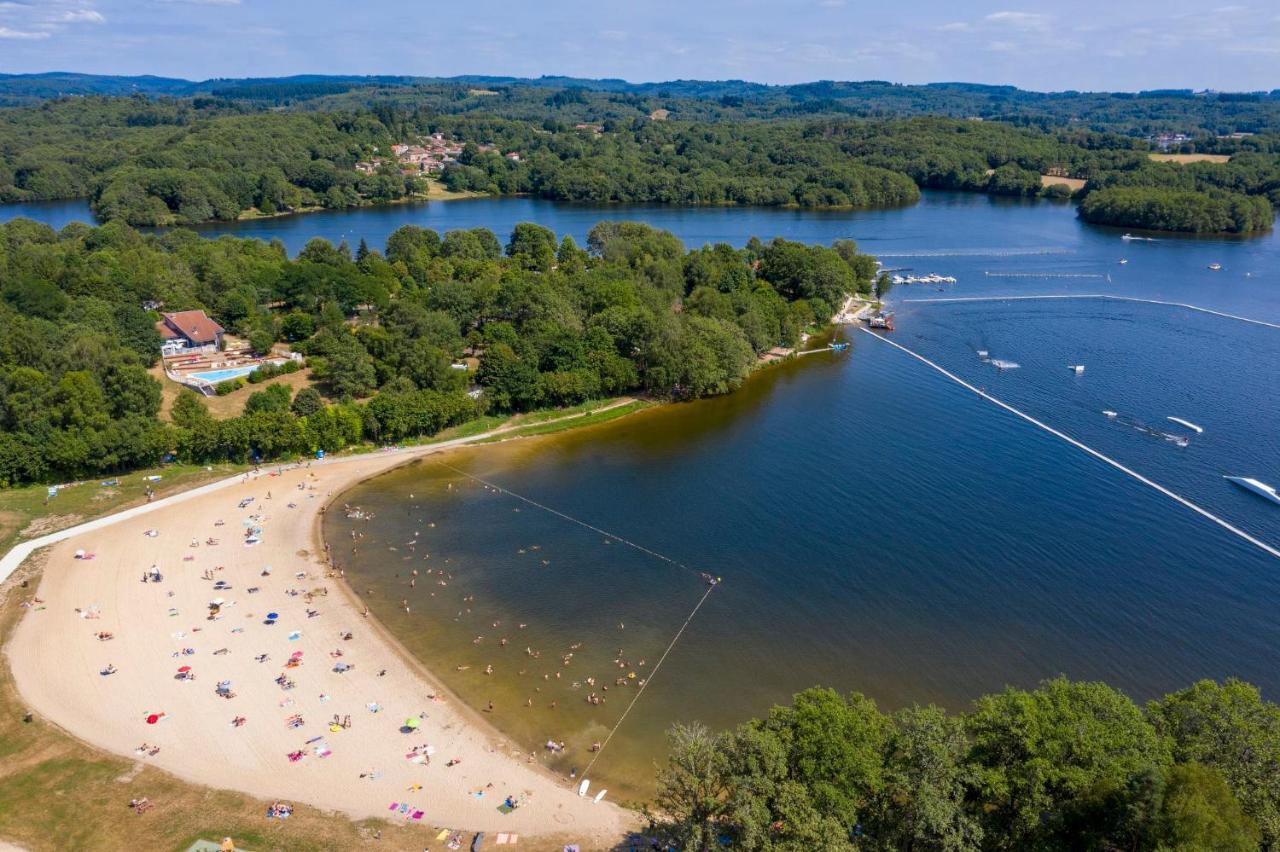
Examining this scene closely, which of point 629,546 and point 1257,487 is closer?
point 629,546

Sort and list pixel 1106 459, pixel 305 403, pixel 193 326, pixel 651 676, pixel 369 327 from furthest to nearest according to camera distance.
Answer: pixel 193 326 < pixel 369 327 < pixel 305 403 < pixel 1106 459 < pixel 651 676

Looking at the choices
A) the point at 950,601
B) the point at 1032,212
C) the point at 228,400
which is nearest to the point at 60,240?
the point at 228,400

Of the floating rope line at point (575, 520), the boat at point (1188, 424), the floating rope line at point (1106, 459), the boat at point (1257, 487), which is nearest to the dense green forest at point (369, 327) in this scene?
the floating rope line at point (575, 520)

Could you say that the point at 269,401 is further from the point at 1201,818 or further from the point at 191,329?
the point at 1201,818

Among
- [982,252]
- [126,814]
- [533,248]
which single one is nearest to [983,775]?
[126,814]

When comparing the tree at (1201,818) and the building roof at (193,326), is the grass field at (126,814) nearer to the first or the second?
the tree at (1201,818)

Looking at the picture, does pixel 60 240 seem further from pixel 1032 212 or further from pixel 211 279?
pixel 1032 212

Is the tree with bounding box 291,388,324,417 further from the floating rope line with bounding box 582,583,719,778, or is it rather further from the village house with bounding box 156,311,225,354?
the floating rope line with bounding box 582,583,719,778
